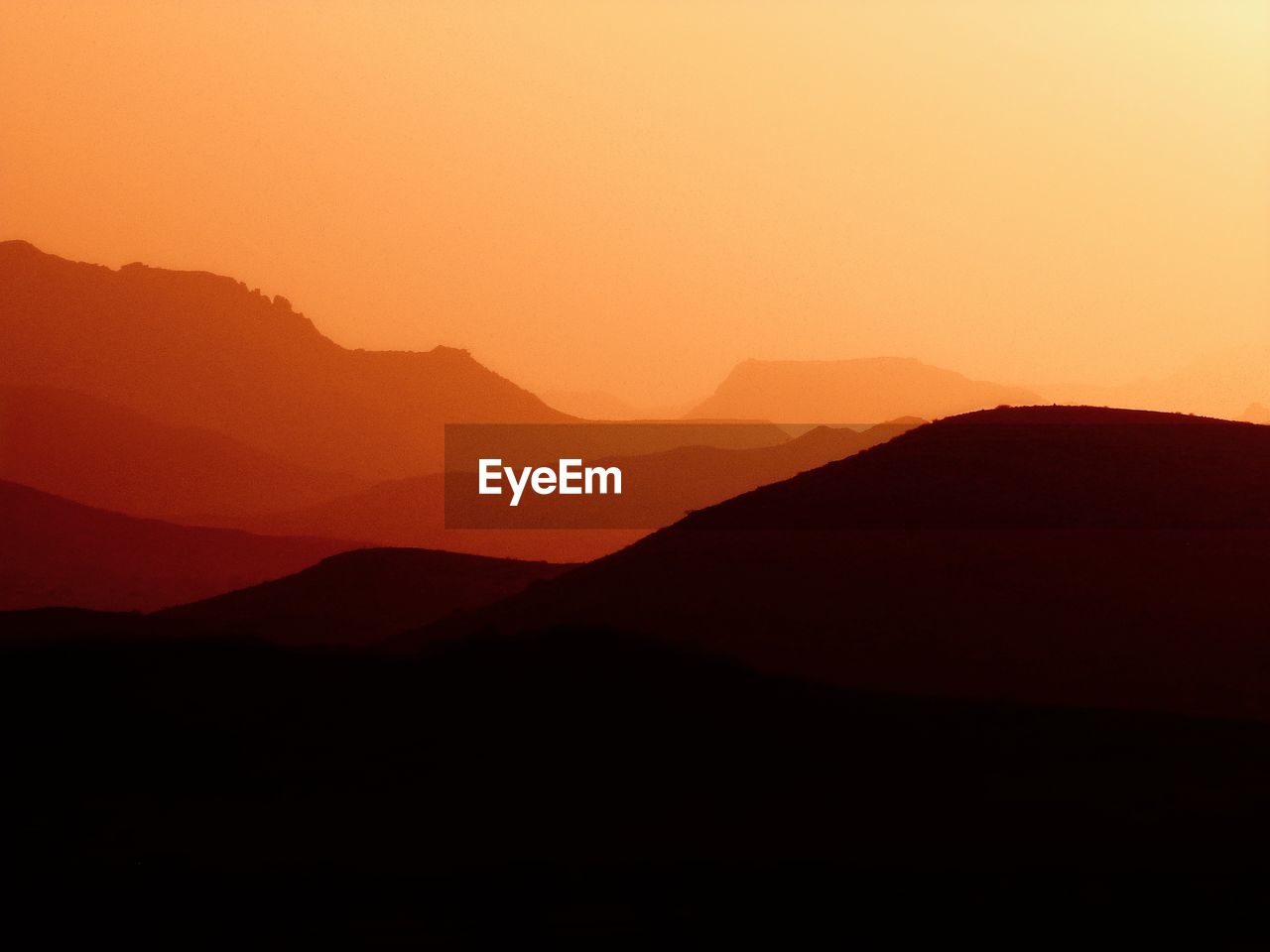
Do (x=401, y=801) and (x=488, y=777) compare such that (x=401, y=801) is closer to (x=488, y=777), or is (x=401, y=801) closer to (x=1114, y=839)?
(x=488, y=777)

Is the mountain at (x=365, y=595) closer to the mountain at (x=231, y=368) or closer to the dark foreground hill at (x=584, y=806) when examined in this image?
the dark foreground hill at (x=584, y=806)

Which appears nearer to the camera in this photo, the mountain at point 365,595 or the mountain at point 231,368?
the mountain at point 365,595

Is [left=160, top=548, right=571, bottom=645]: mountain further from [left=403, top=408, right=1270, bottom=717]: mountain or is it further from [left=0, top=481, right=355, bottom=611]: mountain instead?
[left=0, top=481, right=355, bottom=611]: mountain

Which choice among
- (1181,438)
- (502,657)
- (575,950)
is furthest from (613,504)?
(575,950)

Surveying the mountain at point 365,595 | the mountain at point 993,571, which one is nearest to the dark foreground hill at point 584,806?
the mountain at point 993,571

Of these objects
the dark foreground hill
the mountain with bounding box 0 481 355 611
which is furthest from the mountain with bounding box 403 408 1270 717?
the mountain with bounding box 0 481 355 611

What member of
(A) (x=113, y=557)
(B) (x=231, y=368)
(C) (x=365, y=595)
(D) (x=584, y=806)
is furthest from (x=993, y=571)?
(B) (x=231, y=368)
